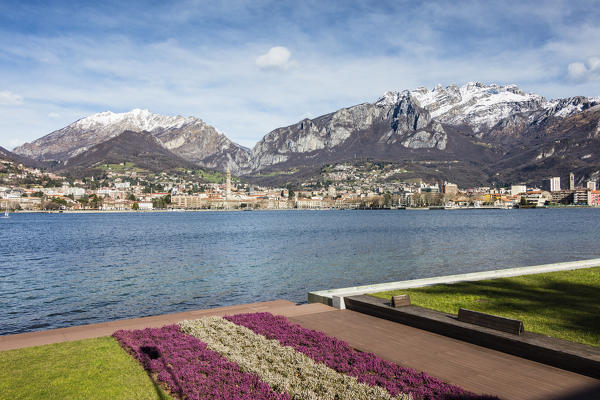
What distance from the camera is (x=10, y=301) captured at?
2120 cm

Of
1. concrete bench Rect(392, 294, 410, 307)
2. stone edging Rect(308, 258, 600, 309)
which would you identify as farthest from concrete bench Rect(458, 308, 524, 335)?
stone edging Rect(308, 258, 600, 309)

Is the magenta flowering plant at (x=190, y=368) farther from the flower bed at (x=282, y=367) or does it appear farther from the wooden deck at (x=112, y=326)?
the wooden deck at (x=112, y=326)

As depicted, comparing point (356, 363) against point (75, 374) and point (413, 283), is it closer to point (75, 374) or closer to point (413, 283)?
point (75, 374)

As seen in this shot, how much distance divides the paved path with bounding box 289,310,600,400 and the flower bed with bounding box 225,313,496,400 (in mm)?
411

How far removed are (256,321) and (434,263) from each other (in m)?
22.3

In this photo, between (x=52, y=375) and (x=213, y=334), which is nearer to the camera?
(x=52, y=375)

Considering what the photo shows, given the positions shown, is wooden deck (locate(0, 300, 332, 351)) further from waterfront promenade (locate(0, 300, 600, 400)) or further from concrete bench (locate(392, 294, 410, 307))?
concrete bench (locate(392, 294, 410, 307))

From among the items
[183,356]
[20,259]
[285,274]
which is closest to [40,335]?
[183,356]

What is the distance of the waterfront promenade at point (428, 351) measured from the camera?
271 inches

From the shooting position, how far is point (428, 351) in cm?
880

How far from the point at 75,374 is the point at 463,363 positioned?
694 centimetres

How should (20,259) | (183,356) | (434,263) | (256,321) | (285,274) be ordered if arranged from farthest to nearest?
(20,259) < (434,263) < (285,274) < (256,321) < (183,356)

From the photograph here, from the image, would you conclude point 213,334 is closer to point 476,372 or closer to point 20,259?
point 476,372

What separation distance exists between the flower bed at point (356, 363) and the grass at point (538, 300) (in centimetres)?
387
